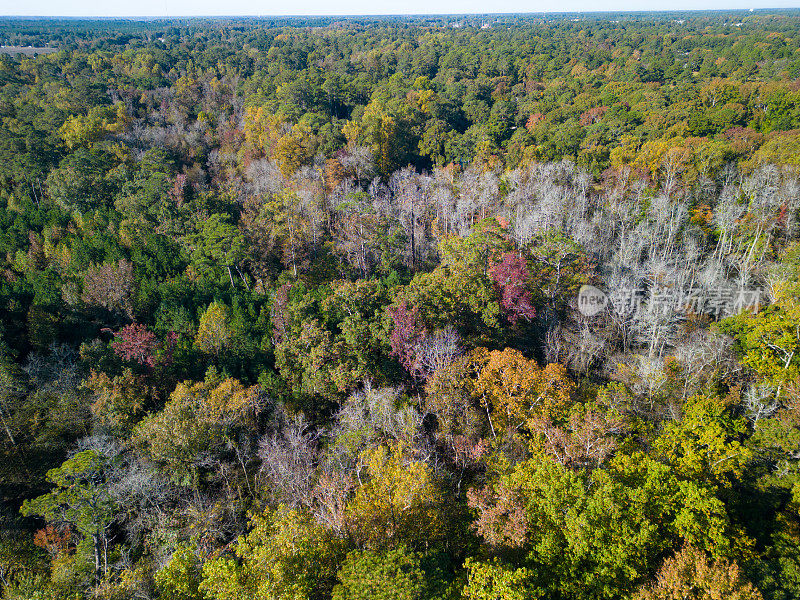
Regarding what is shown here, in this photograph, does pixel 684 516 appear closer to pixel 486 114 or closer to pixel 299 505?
pixel 299 505

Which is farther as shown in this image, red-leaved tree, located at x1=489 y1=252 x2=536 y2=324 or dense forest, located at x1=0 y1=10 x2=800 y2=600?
red-leaved tree, located at x1=489 y1=252 x2=536 y2=324

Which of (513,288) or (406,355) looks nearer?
(406,355)

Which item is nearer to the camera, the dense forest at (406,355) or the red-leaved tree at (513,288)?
the dense forest at (406,355)

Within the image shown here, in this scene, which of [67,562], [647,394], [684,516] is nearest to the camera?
[684,516]

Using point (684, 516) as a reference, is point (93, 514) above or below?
below

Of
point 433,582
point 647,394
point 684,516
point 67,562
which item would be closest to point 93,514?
point 67,562

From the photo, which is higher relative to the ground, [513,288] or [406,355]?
[513,288]

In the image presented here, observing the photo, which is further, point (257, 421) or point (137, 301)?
point (137, 301)

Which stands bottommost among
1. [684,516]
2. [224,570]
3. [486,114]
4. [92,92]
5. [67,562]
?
[67,562]
